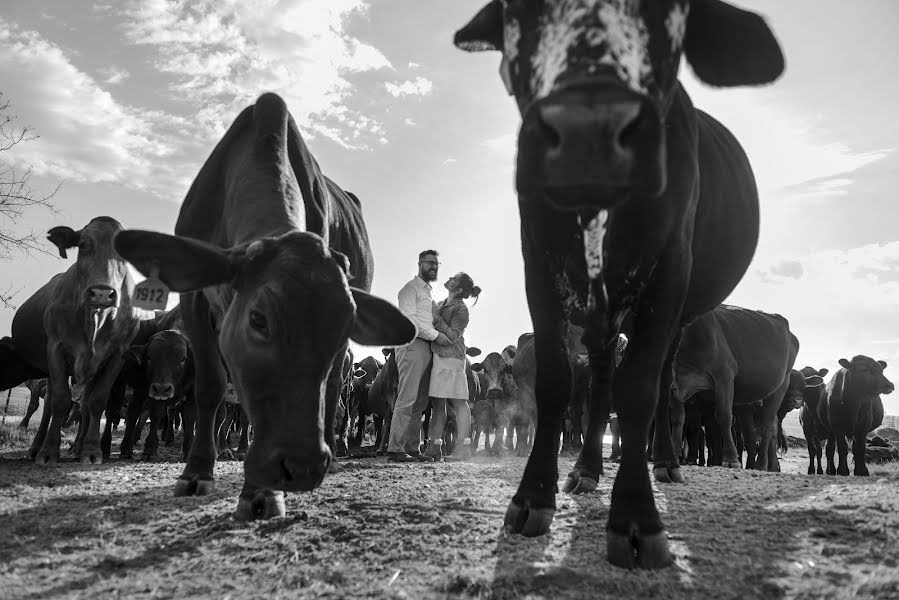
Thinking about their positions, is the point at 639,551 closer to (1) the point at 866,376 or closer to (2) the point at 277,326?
(2) the point at 277,326

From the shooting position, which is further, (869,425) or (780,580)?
(869,425)

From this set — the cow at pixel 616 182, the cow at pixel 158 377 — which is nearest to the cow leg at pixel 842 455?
the cow at pixel 616 182

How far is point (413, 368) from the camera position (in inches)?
359

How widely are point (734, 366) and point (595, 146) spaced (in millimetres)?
8468

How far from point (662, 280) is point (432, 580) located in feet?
5.33

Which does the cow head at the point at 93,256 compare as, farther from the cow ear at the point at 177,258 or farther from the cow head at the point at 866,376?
the cow head at the point at 866,376

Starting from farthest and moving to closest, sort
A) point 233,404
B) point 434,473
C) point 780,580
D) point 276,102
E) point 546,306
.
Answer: point 233,404, point 434,473, point 276,102, point 546,306, point 780,580

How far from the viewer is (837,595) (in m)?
1.93

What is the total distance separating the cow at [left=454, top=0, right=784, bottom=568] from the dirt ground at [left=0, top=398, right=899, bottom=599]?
250mm

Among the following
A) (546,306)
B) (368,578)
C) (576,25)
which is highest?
(576,25)

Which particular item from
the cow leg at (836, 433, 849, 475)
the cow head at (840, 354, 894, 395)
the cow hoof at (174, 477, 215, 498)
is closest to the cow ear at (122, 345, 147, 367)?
the cow hoof at (174, 477, 215, 498)

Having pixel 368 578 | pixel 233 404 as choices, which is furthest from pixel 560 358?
pixel 233 404

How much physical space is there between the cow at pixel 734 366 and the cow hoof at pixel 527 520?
19.9 feet

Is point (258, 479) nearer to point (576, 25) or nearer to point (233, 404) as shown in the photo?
point (576, 25)
